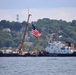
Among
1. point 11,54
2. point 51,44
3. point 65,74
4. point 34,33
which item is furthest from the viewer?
point 51,44

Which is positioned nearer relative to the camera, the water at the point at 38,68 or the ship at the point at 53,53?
the water at the point at 38,68

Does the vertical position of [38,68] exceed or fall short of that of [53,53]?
it falls short

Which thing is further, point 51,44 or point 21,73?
point 51,44

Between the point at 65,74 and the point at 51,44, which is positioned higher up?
the point at 51,44

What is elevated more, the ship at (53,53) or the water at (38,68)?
the ship at (53,53)

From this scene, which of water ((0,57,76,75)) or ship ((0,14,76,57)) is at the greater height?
ship ((0,14,76,57))

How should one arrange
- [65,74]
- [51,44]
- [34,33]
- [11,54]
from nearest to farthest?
[65,74]
[34,33]
[11,54]
[51,44]

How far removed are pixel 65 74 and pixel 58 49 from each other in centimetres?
9116

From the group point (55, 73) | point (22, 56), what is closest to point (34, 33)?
point (22, 56)

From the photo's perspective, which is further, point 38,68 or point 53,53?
point 53,53

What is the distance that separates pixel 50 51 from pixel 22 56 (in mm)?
10150

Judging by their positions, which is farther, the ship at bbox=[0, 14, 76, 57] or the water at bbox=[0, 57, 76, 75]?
the ship at bbox=[0, 14, 76, 57]

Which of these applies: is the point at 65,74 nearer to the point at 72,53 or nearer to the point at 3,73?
the point at 3,73

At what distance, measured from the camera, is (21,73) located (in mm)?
82125
